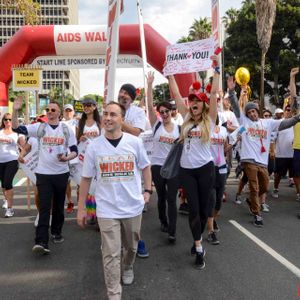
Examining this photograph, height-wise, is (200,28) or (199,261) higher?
(200,28)

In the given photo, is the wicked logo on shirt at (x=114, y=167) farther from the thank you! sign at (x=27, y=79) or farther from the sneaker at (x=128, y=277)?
the thank you! sign at (x=27, y=79)

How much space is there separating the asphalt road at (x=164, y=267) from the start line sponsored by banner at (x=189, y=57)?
7.73ft

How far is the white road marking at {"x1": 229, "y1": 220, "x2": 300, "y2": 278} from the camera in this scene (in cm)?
466

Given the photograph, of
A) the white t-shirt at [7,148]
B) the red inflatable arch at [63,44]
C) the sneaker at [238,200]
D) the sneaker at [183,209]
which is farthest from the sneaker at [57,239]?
the red inflatable arch at [63,44]

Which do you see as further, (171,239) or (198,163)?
(171,239)

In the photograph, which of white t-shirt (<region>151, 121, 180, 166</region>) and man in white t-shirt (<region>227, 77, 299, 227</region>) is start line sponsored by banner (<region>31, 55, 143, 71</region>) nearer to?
man in white t-shirt (<region>227, 77, 299, 227</region>)

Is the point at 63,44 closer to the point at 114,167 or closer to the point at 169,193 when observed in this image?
the point at 169,193

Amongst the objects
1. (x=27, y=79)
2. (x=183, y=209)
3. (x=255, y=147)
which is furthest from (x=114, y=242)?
(x=27, y=79)

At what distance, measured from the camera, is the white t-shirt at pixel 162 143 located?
6051mm

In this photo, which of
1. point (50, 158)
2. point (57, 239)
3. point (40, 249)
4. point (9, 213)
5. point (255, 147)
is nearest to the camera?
point (40, 249)

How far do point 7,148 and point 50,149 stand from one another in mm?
2547

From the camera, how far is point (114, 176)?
3732 millimetres

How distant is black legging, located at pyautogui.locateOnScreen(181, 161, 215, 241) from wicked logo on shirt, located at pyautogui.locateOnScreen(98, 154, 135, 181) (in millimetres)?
1265

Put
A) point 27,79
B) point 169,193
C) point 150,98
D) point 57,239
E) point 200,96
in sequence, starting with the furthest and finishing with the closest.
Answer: point 27,79 < point 57,239 < point 169,193 < point 150,98 < point 200,96
